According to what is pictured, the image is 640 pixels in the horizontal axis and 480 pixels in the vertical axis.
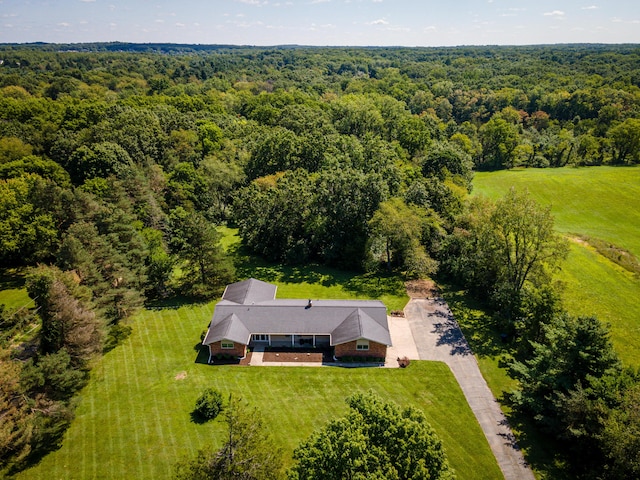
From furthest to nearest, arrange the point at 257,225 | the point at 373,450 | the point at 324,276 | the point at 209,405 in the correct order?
the point at 257,225 → the point at 324,276 → the point at 209,405 → the point at 373,450

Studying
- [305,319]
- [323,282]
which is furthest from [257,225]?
[305,319]

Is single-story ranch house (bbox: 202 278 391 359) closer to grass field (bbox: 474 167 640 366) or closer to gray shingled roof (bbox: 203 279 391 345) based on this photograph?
gray shingled roof (bbox: 203 279 391 345)

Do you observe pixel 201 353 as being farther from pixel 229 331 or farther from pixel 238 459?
pixel 238 459

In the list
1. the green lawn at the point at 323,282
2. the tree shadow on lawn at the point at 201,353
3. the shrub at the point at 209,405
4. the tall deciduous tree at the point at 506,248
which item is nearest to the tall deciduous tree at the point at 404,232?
the green lawn at the point at 323,282

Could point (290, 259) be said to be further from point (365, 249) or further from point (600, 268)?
point (600, 268)

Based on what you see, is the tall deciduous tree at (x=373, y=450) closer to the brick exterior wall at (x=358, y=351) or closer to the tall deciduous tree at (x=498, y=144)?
the brick exterior wall at (x=358, y=351)

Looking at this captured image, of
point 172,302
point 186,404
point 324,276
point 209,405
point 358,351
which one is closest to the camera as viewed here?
point 209,405
